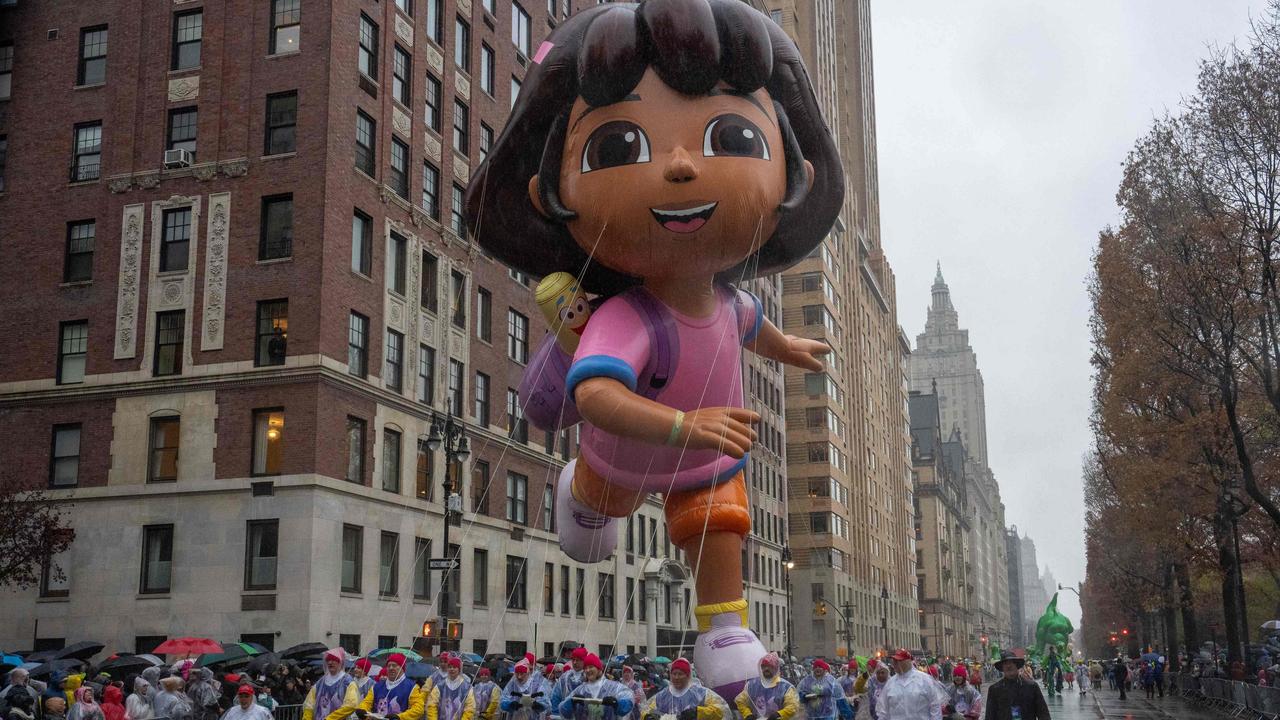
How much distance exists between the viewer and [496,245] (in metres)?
9.51

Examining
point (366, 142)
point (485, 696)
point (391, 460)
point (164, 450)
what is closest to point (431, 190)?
point (366, 142)

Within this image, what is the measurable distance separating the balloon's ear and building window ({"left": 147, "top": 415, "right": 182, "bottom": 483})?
74.7 feet

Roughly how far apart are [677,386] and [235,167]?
957 inches

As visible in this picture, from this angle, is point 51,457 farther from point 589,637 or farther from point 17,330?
point 589,637

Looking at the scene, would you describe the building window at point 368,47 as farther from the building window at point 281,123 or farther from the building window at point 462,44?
the building window at point 462,44

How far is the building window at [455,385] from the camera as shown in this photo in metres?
35.1

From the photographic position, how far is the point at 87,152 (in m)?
31.6

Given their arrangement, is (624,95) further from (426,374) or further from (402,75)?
(402,75)

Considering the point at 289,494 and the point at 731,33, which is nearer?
the point at 731,33

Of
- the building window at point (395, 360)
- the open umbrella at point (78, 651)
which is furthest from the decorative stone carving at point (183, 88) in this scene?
the open umbrella at point (78, 651)

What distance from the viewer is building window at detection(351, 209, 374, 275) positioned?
102 feet

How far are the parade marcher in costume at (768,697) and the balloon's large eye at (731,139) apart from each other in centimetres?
373

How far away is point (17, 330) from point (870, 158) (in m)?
83.3

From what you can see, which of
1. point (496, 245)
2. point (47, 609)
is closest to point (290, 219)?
point (47, 609)
